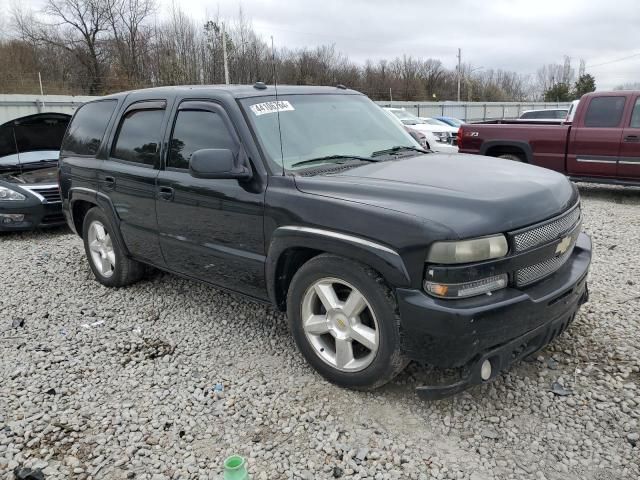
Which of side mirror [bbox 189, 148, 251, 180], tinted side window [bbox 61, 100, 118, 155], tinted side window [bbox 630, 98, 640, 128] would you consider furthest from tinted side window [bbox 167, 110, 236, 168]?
tinted side window [bbox 630, 98, 640, 128]

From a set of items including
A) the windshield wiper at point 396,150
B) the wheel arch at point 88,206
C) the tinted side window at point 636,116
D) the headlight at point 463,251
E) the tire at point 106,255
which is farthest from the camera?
the tinted side window at point 636,116

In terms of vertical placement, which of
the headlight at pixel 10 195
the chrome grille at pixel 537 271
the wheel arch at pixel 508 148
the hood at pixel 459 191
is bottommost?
the headlight at pixel 10 195

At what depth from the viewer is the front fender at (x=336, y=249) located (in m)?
2.56

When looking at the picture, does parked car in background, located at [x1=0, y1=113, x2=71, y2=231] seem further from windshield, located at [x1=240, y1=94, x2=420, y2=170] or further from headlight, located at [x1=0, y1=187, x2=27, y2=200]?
windshield, located at [x1=240, y1=94, x2=420, y2=170]

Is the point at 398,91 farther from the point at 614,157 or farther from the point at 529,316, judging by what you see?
the point at 529,316

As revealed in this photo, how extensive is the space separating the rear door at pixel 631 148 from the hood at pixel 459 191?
20.4 ft

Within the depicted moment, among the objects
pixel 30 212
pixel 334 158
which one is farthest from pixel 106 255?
pixel 30 212

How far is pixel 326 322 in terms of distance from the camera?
9.87 ft

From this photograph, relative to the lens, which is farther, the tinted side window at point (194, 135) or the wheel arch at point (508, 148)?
the wheel arch at point (508, 148)

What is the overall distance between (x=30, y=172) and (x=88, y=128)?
12.7ft

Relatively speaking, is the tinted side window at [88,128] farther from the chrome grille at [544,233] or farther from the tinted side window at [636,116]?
the tinted side window at [636,116]

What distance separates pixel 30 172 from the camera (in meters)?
8.13

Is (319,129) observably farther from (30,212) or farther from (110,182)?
(30,212)

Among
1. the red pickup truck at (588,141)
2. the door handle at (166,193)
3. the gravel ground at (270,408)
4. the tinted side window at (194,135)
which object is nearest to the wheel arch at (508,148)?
the red pickup truck at (588,141)
